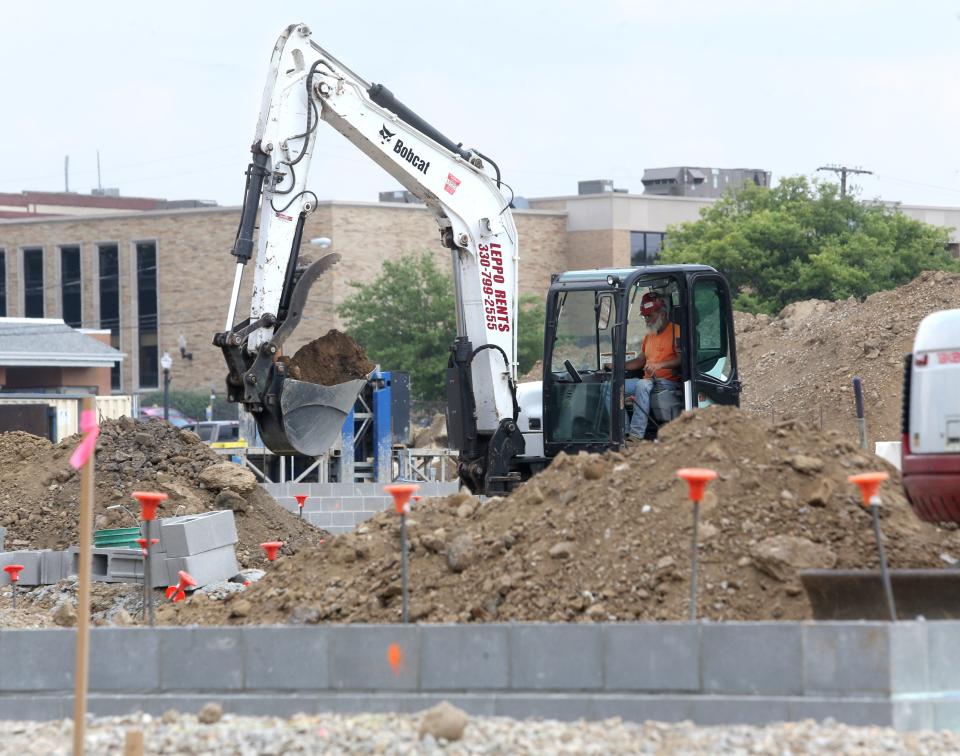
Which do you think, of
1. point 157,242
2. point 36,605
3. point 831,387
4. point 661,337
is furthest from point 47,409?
point 157,242

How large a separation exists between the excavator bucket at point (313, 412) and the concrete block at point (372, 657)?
5.84 metres

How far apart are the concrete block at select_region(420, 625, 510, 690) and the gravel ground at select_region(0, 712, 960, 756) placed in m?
0.24

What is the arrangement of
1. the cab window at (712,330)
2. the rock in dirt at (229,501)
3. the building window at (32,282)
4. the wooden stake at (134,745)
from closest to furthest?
1. the wooden stake at (134,745)
2. the cab window at (712,330)
3. the rock in dirt at (229,501)
4. the building window at (32,282)

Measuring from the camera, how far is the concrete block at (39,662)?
9328mm

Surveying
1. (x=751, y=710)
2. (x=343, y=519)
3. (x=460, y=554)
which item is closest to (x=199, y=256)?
(x=343, y=519)

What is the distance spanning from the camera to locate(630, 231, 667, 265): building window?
2963 inches

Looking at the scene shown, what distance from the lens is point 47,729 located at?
892 cm

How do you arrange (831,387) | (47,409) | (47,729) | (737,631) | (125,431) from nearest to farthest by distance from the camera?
(737,631) < (47,729) < (125,431) < (831,387) < (47,409)

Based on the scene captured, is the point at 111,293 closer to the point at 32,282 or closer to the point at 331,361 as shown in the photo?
the point at 32,282

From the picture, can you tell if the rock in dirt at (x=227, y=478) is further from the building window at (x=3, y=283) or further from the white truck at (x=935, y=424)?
the building window at (x=3, y=283)

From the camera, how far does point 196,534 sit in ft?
49.5

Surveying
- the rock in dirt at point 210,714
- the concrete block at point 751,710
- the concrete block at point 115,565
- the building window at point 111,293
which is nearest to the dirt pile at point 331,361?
the concrete block at point 115,565

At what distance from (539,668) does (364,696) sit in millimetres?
1004

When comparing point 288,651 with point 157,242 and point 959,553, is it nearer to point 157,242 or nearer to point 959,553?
point 959,553
